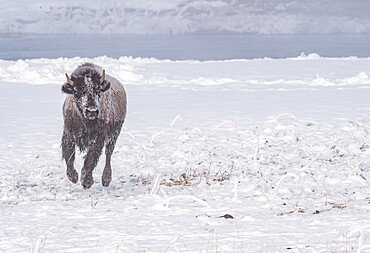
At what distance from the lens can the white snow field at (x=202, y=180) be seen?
7.09 metres

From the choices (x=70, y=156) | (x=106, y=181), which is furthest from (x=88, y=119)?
(x=106, y=181)

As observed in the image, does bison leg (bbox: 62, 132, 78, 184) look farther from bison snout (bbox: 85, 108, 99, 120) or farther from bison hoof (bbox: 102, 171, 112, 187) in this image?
bison snout (bbox: 85, 108, 99, 120)

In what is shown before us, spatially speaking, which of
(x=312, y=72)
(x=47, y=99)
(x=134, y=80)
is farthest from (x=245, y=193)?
(x=312, y=72)

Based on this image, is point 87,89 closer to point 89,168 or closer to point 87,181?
point 89,168

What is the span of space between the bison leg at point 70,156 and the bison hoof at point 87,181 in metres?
0.23

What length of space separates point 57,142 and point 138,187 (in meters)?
4.44

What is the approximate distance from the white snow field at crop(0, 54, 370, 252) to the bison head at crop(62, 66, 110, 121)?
1.24 meters

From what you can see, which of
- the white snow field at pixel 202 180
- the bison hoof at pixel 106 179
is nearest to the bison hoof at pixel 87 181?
the white snow field at pixel 202 180

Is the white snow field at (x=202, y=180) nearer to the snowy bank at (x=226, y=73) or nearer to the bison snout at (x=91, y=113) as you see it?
the bison snout at (x=91, y=113)

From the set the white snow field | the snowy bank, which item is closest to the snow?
the white snow field

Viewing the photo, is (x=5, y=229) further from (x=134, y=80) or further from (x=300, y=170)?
(x=134, y=80)

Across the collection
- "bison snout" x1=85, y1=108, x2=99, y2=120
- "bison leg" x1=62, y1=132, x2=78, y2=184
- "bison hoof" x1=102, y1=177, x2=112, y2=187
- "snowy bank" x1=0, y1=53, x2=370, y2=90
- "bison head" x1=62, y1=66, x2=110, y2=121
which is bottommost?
"snowy bank" x1=0, y1=53, x2=370, y2=90

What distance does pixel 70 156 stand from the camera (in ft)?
34.3

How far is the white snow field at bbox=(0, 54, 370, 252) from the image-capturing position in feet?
23.3
